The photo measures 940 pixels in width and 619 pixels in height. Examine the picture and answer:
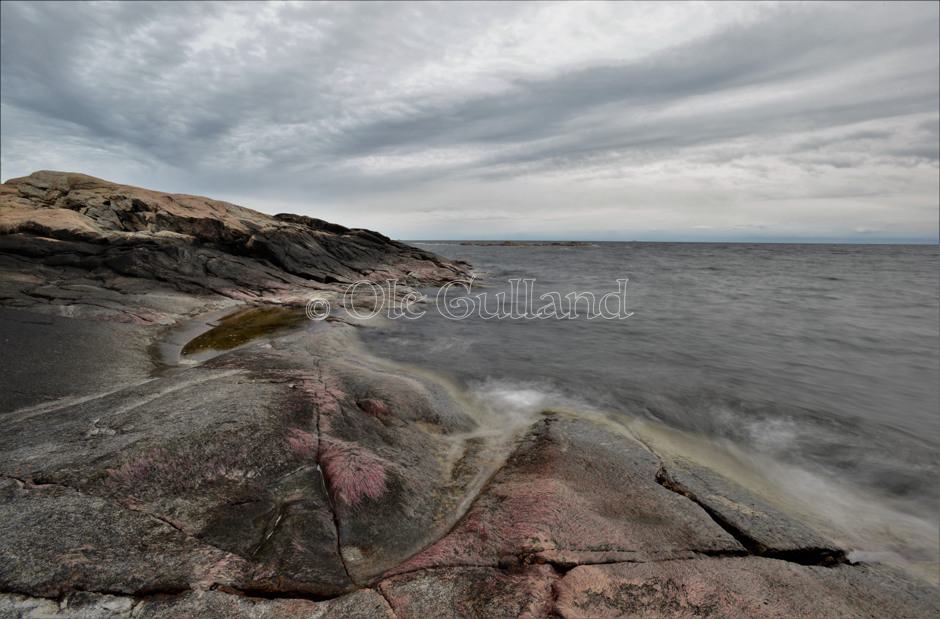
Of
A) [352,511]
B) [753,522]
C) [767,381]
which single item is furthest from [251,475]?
[767,381]

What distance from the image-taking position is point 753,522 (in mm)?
3959

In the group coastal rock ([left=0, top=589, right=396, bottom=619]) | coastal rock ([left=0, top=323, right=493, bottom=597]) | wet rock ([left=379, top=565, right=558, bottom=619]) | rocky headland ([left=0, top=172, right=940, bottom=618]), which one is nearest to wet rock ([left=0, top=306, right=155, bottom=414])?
rocky headland ([left=0, top=172, right=940, bottom=618])

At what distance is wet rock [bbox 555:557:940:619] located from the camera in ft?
9.16

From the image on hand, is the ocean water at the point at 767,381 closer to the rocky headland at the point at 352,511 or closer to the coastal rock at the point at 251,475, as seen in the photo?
the rocky headland at the point at 352,511

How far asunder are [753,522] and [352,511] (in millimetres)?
3843

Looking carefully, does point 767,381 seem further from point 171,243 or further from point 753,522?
point 171,243

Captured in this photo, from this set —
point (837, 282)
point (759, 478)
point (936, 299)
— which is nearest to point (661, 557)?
point (759, 478)

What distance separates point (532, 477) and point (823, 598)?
7.96ft

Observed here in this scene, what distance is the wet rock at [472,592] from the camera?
2709 mm

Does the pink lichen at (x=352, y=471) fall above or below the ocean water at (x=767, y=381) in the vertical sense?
above

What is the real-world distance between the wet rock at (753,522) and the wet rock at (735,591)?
18 centimetres

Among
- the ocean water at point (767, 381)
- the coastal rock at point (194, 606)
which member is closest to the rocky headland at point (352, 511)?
the coastal rock at point (194, 606)

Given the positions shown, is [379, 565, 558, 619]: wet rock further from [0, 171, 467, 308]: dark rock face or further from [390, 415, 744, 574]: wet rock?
[0, 171, 467, 308]: dark rock face

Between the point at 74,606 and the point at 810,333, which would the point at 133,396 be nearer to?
the point at 74,606
